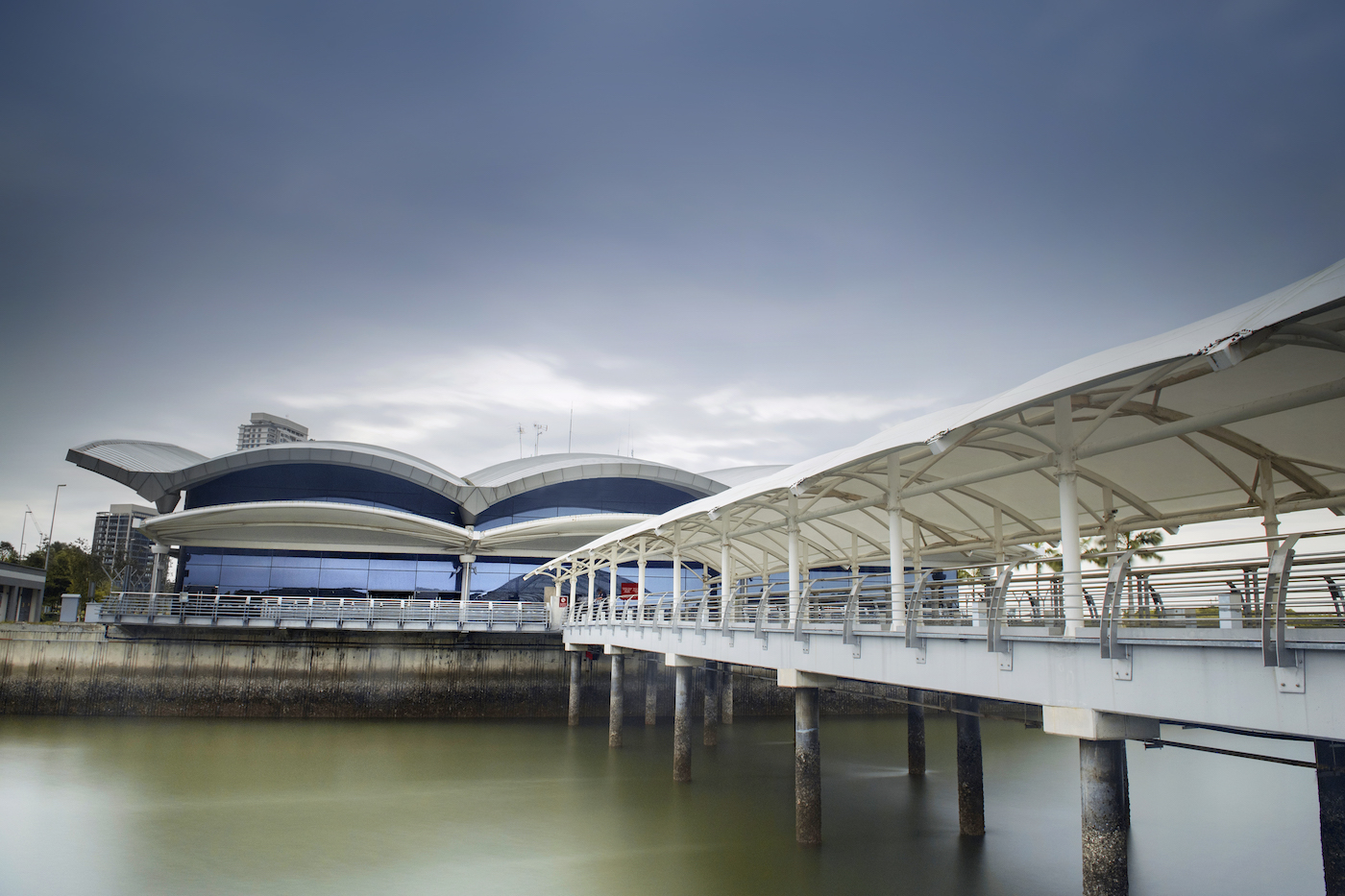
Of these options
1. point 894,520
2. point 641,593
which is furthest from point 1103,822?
point 641,593

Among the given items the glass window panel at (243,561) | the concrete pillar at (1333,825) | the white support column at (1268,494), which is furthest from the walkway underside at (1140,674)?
the glass window panel at (243,561)

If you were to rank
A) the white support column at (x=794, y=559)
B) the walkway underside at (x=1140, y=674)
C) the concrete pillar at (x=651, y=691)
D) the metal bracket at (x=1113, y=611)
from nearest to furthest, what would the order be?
the walkway underside at (x=1140, y=674)
the metal bracket at (x=1113, y=611)
the white support column at (x=794, y=559)
the concrete pillar at (x=651, y=691)

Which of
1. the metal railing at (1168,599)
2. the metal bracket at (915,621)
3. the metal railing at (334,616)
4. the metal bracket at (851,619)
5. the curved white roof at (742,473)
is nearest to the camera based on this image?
the metal railing at (1168,599)

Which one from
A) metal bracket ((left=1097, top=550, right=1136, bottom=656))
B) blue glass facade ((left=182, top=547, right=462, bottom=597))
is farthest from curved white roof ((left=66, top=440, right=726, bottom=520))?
metal bracket ((left=1097, top=550, right=1136, bottom=656))

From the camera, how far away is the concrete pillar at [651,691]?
31.6 metres

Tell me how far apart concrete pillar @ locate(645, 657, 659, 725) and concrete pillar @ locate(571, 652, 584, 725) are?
2523 millimetres

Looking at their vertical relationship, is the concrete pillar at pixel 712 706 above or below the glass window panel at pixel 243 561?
below

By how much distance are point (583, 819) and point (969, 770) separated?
7.67 m

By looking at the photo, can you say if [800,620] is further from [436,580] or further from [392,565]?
[392,565]

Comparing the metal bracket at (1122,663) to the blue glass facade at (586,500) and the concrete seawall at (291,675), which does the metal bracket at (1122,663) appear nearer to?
the concrete seawall at (291,675)

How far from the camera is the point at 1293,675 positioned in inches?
254

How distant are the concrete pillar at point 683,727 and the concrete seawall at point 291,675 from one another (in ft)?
36.6

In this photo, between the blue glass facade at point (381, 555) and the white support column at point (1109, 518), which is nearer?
the white support column at point (1109, 518)

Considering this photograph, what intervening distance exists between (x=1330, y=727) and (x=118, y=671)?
122ft
